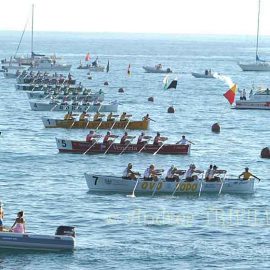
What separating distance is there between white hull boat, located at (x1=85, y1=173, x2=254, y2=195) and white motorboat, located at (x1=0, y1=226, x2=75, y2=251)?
1431 centimetres

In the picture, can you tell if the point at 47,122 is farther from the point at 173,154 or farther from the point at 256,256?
the point at 256,256

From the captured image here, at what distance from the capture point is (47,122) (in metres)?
97.6

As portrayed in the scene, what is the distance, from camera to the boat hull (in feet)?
158

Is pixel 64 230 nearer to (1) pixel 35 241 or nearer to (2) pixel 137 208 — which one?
(1) pixel 35 241

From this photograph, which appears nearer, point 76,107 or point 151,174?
point 151,174

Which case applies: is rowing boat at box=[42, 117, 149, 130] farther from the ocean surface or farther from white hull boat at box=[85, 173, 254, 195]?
white hull boat at box=[85, 173, 254, 195]

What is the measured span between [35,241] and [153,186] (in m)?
15.9

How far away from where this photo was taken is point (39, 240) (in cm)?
4841

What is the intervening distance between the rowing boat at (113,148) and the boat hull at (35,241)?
3100cm

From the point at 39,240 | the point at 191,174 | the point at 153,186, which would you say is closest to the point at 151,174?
the point at 153,186

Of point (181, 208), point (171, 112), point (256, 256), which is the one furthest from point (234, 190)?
point (171, 112)

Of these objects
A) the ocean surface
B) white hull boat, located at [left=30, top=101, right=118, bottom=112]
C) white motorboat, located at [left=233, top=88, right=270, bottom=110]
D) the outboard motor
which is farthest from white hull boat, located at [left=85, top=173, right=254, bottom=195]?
white motorboat, located at [left=233, top=88, right=270, bottom=110]

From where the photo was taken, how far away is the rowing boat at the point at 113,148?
79688 millimetres

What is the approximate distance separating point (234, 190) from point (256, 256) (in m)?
15.1
